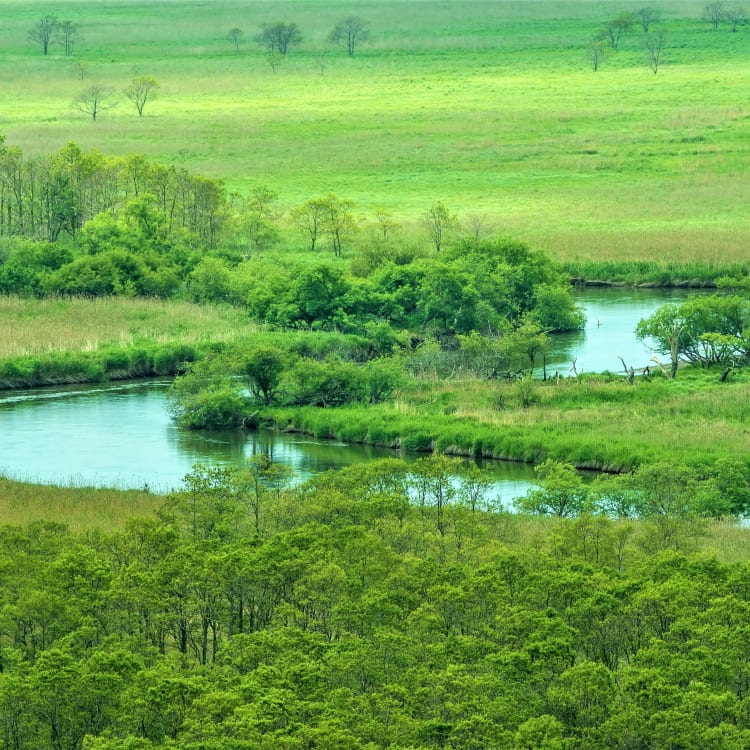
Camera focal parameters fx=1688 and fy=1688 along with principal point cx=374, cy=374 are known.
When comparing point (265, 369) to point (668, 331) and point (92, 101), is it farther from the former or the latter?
point (92, 101)

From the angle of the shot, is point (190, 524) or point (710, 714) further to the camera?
point (190, 524)

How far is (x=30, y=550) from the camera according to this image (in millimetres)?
35500

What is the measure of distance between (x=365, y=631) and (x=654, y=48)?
147139mm

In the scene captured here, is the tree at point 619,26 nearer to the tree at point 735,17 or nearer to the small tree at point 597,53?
the small tree at point 597,53

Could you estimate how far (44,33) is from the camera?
18588cm

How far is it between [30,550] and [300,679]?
10.1 metres

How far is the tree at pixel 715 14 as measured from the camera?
7426 inches

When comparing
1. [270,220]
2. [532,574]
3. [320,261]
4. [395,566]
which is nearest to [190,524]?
[395,566]

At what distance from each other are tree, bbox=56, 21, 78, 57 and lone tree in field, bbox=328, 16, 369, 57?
28.7 m

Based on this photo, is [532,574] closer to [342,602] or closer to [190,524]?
[342,602]

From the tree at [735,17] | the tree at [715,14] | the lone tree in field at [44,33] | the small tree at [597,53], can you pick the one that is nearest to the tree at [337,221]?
the small tree at [597,53]

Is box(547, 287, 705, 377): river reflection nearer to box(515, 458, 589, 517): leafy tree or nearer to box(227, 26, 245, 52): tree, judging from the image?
box(515, 458, 589, 517): leafy tree

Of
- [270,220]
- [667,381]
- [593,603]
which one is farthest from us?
[270,220]

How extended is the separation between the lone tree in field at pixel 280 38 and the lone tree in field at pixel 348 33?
4.17 m
